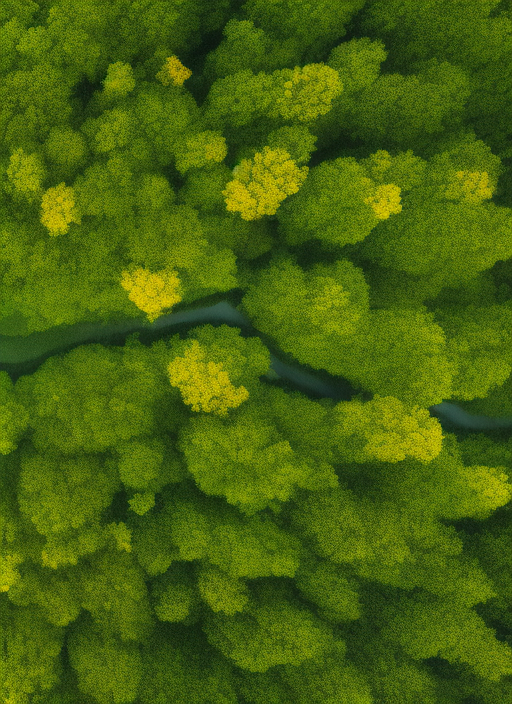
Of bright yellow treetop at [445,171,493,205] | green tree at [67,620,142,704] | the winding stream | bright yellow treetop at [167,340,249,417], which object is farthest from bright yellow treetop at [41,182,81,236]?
green tree at [67,620,142,704]

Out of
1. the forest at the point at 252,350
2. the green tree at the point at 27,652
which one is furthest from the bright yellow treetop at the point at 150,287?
the green tree at the point at 27,652

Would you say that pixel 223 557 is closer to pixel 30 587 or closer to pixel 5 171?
pixel 30 587

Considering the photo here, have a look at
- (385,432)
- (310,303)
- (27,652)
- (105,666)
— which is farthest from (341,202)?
(27,652)

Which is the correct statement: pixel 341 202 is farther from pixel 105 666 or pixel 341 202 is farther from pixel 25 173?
pixel 105 666

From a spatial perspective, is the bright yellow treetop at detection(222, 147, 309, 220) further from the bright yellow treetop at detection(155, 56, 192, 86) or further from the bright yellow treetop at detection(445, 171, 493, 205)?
the bright yellow treetop at detection(445, 171, 493, 205)

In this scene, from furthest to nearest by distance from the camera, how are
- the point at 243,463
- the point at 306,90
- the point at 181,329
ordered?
the point at 181,329 < the point at 243,463 < the point at 306,90

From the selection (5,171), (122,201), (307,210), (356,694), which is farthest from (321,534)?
(5,171)
